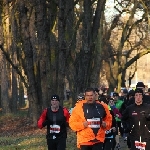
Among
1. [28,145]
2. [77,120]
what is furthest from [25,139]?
[77,120]

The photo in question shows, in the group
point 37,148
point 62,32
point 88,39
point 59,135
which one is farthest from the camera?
point 88,39

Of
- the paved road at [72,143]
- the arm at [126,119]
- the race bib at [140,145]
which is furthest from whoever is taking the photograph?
the paved road at [72,143]

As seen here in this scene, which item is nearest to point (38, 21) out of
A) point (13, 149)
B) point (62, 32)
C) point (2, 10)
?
point (62, 32)

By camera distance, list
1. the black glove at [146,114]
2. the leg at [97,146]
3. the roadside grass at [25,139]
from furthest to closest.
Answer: the roadside grass at [25,139] → the black glove at [146,114] → the leg at [97,146]

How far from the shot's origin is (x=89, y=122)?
35.2 ft

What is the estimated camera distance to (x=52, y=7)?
27000 mm

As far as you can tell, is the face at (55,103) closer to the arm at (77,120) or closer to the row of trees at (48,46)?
the arm at (77,120)

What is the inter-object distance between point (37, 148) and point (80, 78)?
11153 mm

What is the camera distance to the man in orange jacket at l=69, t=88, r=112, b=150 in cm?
1070

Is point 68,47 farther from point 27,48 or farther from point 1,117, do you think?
point 1,117

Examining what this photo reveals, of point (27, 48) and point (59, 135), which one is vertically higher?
point (27, 48)

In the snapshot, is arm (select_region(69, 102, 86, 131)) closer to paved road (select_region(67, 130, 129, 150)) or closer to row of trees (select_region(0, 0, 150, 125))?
paved road (select_region(67, 130, 129, 150))

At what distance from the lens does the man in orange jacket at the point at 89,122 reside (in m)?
10.7

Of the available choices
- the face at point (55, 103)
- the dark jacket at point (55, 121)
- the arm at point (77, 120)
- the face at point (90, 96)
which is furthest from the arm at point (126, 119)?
the face at point (55, 103)
